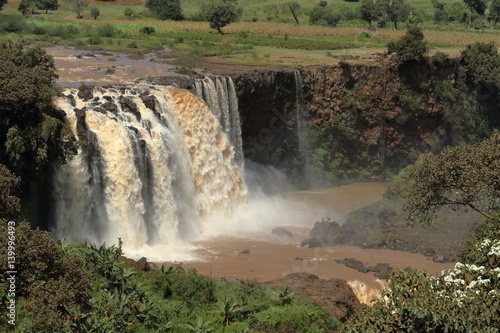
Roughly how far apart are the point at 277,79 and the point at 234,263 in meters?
16.7

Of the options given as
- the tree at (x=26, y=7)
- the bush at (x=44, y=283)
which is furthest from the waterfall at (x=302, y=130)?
the tree at (x=26, y=7)

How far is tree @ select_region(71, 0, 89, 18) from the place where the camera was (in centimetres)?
8084

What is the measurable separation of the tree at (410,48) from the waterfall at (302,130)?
26.9 feet

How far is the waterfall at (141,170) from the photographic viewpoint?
30609mm

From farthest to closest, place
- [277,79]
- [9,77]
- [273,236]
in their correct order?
[277,79], [273,236], [9,77]

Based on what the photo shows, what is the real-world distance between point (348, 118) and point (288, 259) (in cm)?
1820

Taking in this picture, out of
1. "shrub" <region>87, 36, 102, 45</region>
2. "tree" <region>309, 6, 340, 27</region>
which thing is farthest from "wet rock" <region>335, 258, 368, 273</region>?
"tree" <region>309, 6, 340, 27</region>

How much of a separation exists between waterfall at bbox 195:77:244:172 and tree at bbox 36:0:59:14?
4863 cm

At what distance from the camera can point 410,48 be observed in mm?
49469

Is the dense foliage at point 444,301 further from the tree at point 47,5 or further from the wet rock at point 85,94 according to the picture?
the tree at point 47,5

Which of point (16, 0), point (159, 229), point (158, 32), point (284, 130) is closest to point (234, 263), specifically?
point (159, 229)

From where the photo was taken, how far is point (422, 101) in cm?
5038

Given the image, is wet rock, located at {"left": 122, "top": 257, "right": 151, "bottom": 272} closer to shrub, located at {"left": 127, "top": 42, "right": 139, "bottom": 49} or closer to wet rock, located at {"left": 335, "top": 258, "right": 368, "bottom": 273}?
wet rock, located at {"left": 335, "top": 258, "right": 368, "bottom": 273}

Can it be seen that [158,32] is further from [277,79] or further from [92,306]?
[92,306]
